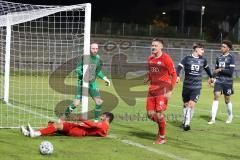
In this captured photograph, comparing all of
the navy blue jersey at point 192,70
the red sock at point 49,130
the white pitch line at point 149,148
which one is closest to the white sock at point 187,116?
the navy blue jersey at point 192,70

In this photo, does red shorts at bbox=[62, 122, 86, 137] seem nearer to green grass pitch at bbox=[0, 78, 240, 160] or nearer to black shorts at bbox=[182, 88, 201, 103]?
green grass pitch at bbox=[0, 78, 240, 160]

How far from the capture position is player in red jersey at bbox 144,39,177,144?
31.7 feet

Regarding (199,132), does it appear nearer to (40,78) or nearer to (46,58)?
(40,78)

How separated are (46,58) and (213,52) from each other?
1672 cm

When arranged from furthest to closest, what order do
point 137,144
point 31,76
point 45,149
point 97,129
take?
point 31,76
point 97,129
point 137,144
point 45,149

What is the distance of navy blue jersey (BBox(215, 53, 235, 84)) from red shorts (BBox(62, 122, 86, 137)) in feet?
16.0

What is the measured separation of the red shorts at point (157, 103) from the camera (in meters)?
9.65

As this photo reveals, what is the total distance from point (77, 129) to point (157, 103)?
165 centimetres

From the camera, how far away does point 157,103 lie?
9.70 metres

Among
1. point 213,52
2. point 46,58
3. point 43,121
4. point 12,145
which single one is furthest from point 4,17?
point 213,52

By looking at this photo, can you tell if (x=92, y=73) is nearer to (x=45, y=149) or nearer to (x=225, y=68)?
(x=225, y=68)

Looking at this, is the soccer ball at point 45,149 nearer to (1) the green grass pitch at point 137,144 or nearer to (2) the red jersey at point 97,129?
(1) the green grass pitch at point 137,144

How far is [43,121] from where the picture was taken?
11969mm

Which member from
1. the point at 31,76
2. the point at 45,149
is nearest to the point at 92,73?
the point at 45,149
